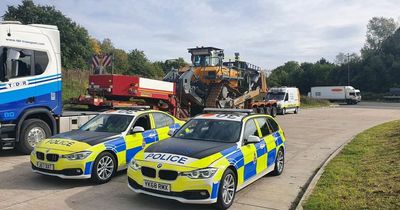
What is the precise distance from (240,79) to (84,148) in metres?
18.6

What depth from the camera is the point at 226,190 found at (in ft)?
20.5

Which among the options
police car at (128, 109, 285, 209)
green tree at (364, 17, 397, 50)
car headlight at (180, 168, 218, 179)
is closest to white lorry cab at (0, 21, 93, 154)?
police car at (128, 109, 285, 209)

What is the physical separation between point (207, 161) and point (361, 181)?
11.8 ft

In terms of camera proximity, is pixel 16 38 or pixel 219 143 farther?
pixel 16 38

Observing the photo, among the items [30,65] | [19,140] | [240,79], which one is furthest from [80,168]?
[240,79]

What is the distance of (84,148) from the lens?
7.40m

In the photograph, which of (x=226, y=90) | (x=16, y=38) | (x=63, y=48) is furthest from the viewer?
(x=63, y=48)

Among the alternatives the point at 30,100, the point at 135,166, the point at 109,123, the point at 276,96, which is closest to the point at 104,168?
the point at 109,123

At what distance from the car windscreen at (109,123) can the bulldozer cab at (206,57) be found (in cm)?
1402

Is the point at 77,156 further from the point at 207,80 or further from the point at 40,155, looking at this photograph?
the point at 207,80

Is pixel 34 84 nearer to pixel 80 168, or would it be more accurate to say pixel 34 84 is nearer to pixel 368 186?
pixel 80 168

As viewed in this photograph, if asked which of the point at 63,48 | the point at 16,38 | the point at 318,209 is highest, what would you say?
the point at 63,48

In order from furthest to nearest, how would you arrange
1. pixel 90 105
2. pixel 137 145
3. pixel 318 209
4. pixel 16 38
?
pixel 90 105 < pixel 16 38 < pixel 137 145 < pixel 318 209

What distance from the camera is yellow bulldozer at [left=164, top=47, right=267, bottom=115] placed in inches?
856
